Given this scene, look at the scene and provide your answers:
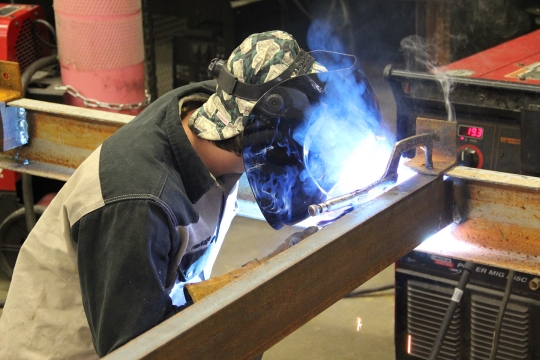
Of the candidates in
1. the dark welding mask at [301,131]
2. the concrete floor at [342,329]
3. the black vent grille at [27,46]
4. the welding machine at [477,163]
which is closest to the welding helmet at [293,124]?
the dark welding mask at [301,131]

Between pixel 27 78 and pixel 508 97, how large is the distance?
2.13 m

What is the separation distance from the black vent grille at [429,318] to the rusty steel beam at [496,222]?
2.28ft

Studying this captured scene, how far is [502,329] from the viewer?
2.19 meters

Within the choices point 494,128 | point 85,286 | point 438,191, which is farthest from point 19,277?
point 494,128

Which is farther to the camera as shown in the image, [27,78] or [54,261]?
[27,78]

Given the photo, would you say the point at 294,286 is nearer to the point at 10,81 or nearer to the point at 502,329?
the point at 502,329

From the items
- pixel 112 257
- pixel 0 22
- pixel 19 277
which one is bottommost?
pixel 19 277

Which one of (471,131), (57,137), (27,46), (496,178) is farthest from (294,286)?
(27,46)

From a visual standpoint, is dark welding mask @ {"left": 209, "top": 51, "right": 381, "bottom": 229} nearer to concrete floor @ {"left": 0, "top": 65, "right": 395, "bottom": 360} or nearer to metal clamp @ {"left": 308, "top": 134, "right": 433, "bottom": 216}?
metal clamp @ {"left": 308, "top": 134, "right": 433, "bottom": 216}

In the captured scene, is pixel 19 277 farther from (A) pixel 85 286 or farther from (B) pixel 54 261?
(A) pixel 85 286

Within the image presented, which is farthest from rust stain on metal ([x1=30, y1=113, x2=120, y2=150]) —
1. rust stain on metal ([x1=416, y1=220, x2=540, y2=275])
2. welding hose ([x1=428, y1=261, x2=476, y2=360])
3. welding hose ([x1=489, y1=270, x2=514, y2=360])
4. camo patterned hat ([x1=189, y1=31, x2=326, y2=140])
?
welding hose ([x1=489, y1=270, x2=514, y2=360])

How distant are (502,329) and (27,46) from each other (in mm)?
2587

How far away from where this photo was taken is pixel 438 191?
157cm

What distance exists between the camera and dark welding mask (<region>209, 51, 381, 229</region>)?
1508 millimetres
